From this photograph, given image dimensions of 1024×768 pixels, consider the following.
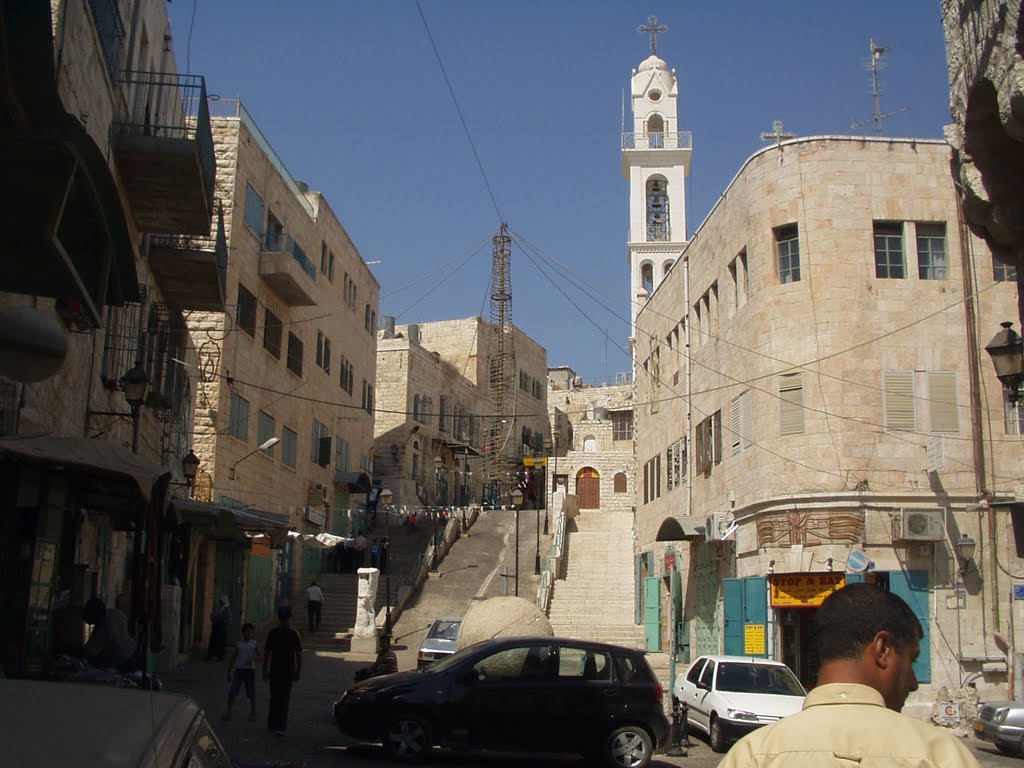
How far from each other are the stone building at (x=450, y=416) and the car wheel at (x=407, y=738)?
33372 millimetres

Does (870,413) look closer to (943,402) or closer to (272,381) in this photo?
(943,402)

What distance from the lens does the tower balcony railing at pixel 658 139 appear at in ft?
184

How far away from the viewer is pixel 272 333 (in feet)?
107

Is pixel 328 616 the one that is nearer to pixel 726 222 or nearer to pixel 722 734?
pixel 726 222

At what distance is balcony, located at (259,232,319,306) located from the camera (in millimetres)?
31312

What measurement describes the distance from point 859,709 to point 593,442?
6515 cm

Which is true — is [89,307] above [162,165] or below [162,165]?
below

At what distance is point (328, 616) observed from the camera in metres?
32.3

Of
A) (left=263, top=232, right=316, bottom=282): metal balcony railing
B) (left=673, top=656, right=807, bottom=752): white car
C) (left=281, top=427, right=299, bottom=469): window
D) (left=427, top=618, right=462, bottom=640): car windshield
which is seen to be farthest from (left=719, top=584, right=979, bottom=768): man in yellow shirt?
(left=281, top=427, right=299, bottom=469): window

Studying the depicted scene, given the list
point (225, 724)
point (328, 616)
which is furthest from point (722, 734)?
point (328, 616)

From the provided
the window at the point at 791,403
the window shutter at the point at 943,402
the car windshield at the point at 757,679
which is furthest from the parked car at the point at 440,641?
the window shutter at the point at 943,402

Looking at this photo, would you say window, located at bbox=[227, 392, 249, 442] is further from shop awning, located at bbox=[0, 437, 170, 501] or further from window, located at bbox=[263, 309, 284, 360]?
shop awning, located at bbox=[0, 437, 170, 501]

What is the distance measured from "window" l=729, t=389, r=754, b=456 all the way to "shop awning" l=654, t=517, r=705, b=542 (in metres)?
2.53

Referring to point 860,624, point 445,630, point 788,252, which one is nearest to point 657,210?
point 788,252
